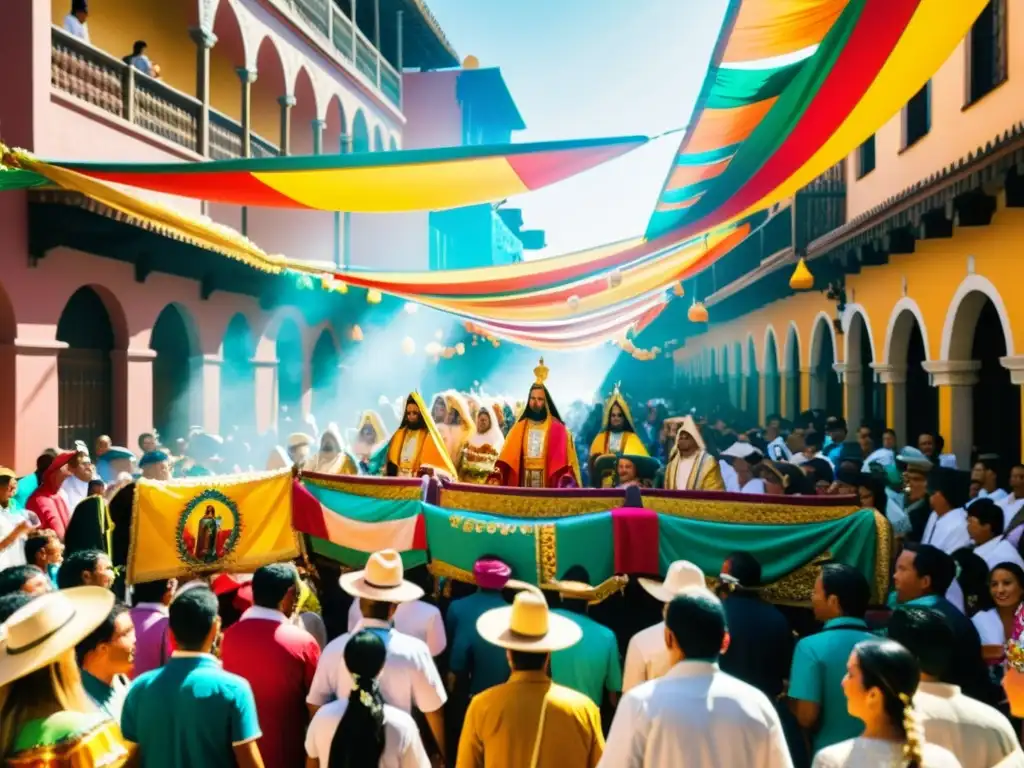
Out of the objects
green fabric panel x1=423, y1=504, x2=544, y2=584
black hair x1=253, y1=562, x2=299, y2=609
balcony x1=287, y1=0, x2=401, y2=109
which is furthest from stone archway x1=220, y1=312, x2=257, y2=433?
black hair x1=253, y1=562, x2=299, y2=609

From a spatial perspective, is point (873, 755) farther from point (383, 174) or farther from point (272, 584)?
point (383, 174)

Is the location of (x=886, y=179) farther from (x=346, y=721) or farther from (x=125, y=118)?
(x=346, y=721)

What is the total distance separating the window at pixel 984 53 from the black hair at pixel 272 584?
917 cm

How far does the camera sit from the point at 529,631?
3338mm

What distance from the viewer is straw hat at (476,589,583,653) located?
10.8 ft

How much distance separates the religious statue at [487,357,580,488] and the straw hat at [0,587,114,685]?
262 inches

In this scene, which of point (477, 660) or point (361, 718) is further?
point (477, 660)

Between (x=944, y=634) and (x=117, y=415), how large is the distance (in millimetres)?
11097

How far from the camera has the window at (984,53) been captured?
32.1 ft

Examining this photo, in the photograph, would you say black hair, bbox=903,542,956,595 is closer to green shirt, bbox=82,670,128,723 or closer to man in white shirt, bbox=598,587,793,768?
man in white shirt, bbox=598,587,793,768

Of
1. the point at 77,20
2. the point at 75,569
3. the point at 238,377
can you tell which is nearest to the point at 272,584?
the point at 75,569

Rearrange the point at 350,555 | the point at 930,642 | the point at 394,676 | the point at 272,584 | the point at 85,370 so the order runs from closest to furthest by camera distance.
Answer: the point at 930,642, the point at 394,676, the point at 272,584, the point at 350,555, the point at 85,370

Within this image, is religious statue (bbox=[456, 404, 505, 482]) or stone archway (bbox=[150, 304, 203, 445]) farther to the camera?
stone archway (bbox=[150, 304, 203, 445])

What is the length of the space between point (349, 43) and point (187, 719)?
1859 centimetres
